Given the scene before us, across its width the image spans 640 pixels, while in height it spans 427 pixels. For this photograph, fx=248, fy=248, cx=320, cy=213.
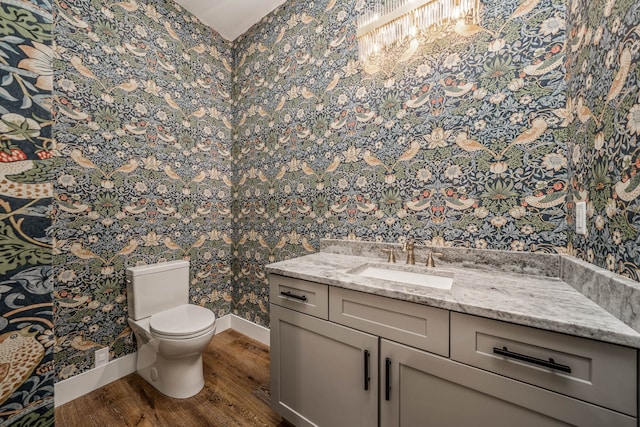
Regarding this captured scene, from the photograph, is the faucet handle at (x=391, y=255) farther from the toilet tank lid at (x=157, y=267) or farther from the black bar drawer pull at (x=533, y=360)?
the toilet tank lid at (x=157, y=267)

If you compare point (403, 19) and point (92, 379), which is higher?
point (403, 19)

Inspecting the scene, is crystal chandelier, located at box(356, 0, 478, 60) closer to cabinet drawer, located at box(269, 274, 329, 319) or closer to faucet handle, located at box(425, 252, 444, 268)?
faucet handle, located at box(425, 252, 444, 268)

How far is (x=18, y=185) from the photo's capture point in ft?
2.00

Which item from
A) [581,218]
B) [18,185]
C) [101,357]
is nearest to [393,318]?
[581,218]

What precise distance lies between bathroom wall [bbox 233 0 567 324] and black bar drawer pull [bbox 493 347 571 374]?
0.67 m

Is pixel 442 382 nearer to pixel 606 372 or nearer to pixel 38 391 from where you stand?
pixel 606 372

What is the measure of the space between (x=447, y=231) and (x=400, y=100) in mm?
857

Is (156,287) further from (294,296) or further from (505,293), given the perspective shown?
(505,293)

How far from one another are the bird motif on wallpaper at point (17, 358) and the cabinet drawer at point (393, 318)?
3.16 feet

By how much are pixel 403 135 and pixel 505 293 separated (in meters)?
1.01

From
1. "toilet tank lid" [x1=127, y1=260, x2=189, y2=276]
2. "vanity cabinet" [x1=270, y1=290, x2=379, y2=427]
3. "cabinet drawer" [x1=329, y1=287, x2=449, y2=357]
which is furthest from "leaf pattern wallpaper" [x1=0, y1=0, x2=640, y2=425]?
"vanity cabinet" [x1=270, y1=290, x2=379, y2=427]

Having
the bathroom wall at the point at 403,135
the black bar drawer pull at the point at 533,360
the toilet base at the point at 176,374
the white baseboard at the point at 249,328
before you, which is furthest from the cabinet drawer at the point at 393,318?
the white baseboard at the point at 249,328

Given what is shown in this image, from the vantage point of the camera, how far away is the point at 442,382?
3.01ft

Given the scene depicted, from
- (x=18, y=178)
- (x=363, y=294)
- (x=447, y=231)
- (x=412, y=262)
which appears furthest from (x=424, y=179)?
(x=18, y=178)
